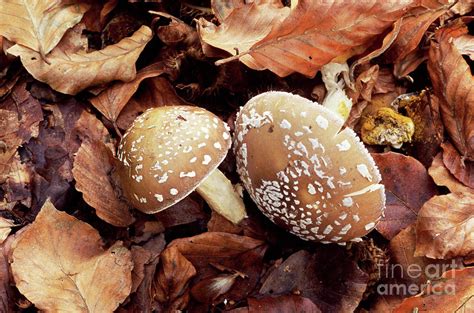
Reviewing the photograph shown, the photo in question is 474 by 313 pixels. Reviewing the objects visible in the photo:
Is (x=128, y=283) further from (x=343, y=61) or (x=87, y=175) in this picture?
(x=343, y=61)

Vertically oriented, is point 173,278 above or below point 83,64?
below

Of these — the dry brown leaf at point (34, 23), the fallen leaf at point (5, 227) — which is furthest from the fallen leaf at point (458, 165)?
the fallen leaf at point (5, 227)

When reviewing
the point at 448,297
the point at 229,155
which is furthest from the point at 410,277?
the point at 229,155

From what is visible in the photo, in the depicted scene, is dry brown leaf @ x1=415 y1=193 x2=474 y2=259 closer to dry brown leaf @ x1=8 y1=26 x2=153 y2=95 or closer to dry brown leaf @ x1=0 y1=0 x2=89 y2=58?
dry brown leaf @ x1=8 y1=26 x2=153 y2=95

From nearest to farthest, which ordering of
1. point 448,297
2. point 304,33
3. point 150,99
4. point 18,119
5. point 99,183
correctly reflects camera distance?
1. point 448,297
2. point 304,33
3. point 99,183
4. point 18,119
5. point 150,99

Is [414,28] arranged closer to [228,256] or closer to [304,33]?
[304,33]
